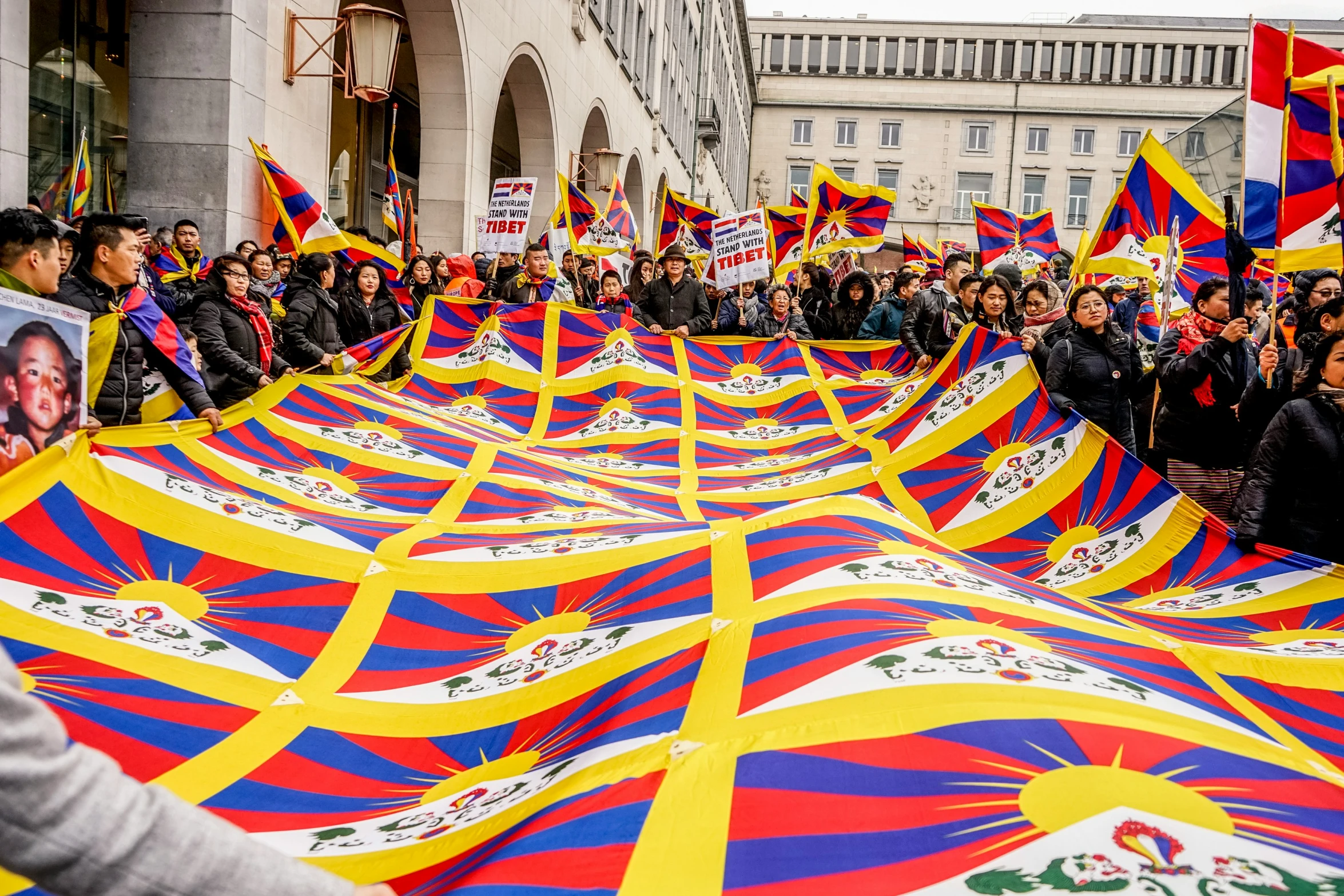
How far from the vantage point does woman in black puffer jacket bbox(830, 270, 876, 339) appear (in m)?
10.8

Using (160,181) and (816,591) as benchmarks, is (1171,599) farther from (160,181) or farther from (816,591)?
(160,181)

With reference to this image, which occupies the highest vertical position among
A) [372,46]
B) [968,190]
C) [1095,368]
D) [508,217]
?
[968,190]

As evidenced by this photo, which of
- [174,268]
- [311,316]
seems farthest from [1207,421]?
[174,268]

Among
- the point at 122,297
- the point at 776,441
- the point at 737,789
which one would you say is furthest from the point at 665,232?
the point at 737,789

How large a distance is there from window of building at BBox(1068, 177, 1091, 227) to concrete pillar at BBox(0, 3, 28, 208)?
6106 cm

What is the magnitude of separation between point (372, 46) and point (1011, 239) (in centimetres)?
834

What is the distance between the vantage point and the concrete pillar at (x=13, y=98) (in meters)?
6.86

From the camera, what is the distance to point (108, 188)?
10.8 meters

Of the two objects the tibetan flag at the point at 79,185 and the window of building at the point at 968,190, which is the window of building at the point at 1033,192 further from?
the tibetan flag at the point at 79,185

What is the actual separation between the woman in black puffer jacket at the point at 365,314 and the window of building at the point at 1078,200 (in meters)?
59.0

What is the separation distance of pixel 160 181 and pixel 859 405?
625 centimetres

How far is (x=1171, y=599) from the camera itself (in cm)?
412

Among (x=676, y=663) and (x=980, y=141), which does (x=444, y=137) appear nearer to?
(x=676, y=663)

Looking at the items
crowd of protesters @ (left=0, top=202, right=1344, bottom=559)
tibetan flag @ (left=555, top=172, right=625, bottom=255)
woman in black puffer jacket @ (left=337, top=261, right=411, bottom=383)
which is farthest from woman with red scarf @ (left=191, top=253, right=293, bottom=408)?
tibetan flag @ (left=555, top=172, right=625, bottom=255)
